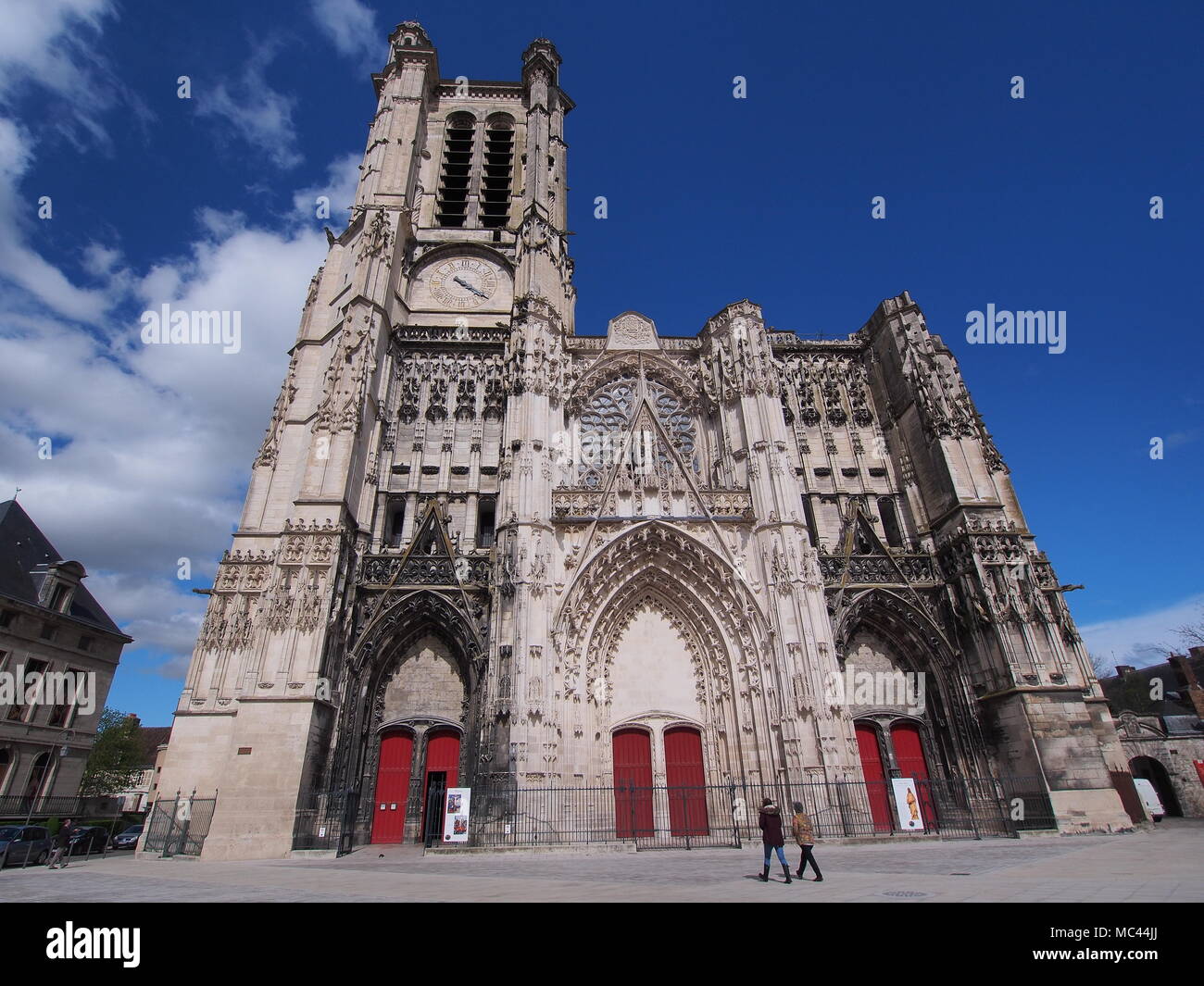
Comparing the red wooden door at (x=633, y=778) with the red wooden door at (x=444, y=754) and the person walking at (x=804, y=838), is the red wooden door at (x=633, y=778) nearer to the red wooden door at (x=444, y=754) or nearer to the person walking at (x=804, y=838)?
the red wooden door at (x=444, y=754)

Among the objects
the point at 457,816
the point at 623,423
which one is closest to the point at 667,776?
the point at 457,816

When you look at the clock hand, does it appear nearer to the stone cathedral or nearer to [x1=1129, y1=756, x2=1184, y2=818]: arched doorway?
the stone cathedral

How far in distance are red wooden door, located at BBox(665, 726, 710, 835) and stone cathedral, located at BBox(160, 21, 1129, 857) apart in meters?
0.18

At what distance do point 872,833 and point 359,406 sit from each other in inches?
663

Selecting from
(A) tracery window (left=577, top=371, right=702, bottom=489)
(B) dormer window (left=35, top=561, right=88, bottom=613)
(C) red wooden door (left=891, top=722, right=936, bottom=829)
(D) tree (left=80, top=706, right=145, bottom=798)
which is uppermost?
(A) tracery window (left=577, top=371, right=702, bottom=489)

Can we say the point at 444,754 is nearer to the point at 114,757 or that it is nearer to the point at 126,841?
the point at 126,841

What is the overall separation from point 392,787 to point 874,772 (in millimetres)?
13361

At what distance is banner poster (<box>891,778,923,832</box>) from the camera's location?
1315 centimetres

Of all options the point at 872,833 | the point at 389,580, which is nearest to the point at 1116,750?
the point at 872,833

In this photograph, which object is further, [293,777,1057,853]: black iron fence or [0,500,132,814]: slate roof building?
[0,500,132,814]: slate roof building

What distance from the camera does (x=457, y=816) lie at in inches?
512

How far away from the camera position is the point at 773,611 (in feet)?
51.5

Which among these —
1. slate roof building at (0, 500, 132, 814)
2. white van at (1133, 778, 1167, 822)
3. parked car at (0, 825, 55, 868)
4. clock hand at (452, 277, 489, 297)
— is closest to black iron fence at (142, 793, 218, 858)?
parked car at (0, 825, 55, 868)
